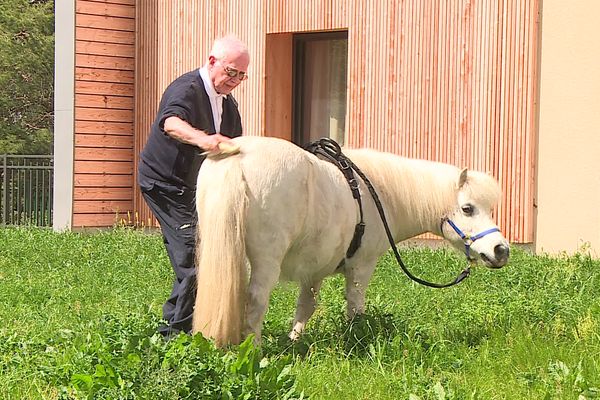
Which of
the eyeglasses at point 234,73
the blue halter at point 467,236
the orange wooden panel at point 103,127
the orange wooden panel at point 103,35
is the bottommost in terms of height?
the blue halter at point 467,236

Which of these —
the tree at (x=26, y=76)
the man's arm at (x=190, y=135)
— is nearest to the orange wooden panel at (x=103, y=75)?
the man's arm at (x=190, y=135)

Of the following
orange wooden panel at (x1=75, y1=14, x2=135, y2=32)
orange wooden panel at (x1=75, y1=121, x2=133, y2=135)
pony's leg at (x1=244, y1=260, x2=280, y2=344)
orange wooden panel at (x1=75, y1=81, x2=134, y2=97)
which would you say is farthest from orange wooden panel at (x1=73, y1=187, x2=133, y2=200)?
pony's leg at (x1=244, y1=260, x2=280, y2=344)

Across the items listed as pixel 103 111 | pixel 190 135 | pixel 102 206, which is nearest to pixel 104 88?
pixel 103 111

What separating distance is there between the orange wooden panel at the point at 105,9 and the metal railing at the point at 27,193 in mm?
6446

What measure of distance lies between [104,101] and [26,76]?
16127 millimetres

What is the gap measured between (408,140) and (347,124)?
105 centimetres

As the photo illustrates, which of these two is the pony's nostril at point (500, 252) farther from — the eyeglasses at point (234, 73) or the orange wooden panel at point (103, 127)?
the orange wooden panel at point (103, 127)

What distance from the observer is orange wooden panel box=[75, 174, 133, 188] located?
1700cm

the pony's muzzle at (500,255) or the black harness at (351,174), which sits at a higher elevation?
the black harness at (351,174)

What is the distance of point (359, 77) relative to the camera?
14164 millimetres

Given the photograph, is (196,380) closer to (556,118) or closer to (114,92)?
(556,118)

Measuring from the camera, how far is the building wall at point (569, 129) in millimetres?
11961

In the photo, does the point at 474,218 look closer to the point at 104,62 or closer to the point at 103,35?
the point at 104,62

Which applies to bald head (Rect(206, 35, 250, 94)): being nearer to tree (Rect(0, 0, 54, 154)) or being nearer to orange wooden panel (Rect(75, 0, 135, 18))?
orange wooden panel (Rect(75, 0, 135, 18))
